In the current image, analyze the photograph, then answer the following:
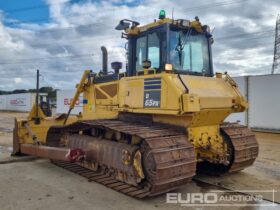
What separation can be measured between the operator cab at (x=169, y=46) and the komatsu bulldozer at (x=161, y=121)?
2 cm

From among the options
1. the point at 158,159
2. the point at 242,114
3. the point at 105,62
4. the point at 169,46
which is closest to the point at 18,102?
the point at 242,114

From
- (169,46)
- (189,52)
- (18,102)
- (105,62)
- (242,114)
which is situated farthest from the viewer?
(18,102)

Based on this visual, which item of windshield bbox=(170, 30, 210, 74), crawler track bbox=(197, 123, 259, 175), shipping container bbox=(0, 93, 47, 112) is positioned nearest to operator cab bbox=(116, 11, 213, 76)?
windshield bbox=(170, 30, 210, 74)

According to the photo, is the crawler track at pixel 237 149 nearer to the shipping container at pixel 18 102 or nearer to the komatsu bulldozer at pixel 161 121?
the komatsu bulldozer at pixel 161 121

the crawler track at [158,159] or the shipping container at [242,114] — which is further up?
the shipping container at [242,114]

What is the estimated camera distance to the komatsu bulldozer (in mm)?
5598

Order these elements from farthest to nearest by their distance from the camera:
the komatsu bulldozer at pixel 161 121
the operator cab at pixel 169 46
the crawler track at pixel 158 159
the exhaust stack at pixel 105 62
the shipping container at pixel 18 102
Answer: the shipping container at pixel 18 102, the exhaust stack at pixel 105 62, the operator cab at pixel 169 46, the komatsu bulldozer at pixel 161 121, the crawler track at pixel 158 159

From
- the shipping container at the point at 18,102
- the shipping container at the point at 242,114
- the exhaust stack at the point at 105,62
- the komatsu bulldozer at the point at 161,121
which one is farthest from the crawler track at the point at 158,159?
the shipping container at the point at 18,102

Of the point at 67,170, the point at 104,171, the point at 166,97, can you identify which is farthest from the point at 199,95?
the point at 67,170

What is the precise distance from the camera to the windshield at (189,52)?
21.2ft

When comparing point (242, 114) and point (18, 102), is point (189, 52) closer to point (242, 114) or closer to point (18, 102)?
point (242, 114)

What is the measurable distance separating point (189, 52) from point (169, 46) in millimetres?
575

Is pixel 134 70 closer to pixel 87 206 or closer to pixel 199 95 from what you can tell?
pixel 199 95

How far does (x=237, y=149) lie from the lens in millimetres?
6805
